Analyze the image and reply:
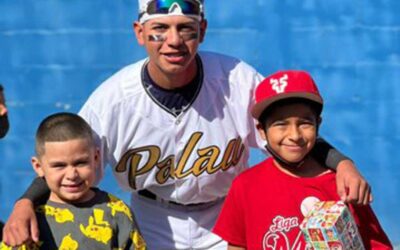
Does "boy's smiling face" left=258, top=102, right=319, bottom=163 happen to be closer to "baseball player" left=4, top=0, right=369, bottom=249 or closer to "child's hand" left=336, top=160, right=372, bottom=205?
"child's hand" left=336, top=160, right=372, bottom=205

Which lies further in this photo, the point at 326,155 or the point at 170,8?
the point at 170,8

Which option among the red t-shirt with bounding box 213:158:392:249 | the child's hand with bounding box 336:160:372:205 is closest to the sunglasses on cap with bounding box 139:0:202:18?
the red t-shirt with bounding box 213:158:392:249

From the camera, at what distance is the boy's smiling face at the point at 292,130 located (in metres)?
4.07

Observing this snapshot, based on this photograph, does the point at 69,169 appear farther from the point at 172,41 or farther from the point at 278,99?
the point at 278,99

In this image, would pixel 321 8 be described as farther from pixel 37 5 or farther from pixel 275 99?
pixel 275 99

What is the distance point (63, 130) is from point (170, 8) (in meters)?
0.60

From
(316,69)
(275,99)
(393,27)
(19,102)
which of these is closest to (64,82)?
(19,102)

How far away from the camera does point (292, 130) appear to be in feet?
13.4

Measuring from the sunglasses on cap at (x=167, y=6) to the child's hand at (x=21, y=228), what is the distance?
0.86m

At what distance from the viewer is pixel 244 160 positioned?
463 cm

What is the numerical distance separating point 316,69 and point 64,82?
125cm

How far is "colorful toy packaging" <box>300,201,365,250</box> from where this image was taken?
371 cm

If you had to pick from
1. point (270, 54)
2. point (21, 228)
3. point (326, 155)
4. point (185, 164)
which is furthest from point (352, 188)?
point (270, 54)

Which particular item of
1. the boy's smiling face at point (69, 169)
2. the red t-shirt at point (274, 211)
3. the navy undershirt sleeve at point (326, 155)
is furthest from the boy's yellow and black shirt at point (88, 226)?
the navy undershirt sleeve at point (326, 155)
